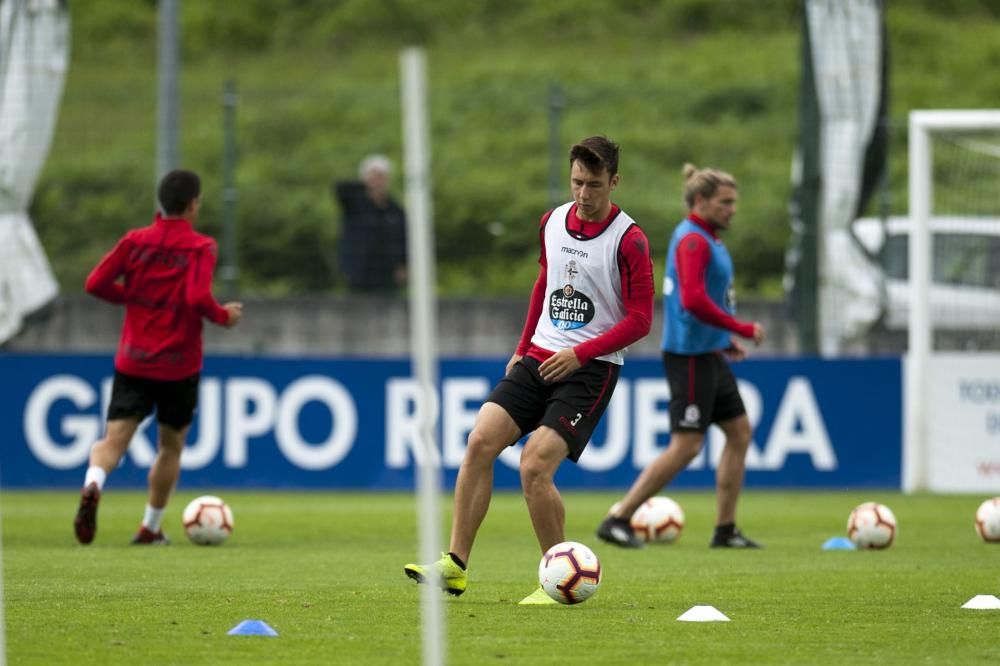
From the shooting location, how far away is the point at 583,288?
27.1ft

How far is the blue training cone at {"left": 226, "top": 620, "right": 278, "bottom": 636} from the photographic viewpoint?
22.2 ft

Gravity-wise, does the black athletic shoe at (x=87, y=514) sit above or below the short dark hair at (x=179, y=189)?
below

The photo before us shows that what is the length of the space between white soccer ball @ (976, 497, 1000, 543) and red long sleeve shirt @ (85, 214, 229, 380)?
201 inches

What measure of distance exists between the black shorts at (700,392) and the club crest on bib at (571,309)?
316 cm

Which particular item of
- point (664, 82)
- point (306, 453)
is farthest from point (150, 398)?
point (664, 82)

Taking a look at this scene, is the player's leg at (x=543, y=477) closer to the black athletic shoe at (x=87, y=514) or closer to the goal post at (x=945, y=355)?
the black athletic shoe at (x=87, y=514)

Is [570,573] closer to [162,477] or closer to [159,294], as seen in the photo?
[162,477]

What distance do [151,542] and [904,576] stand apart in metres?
4.73

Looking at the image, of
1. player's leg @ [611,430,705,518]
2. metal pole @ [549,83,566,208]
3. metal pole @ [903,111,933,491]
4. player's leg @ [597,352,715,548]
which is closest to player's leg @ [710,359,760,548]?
player's leg @ [597,352,715,548]

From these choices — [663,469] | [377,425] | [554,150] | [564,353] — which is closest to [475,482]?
[564,353]

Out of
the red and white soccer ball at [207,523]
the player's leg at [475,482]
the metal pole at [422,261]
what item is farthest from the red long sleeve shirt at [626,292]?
the red and white soccer ball at [207,523]

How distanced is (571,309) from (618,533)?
11.2 feet

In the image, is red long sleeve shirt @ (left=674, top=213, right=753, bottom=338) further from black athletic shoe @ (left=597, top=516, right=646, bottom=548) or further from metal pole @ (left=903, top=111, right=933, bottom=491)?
metal pole @ (left=903, top=111, right=933, bottom=491)

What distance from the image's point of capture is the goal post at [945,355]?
56.0ft
